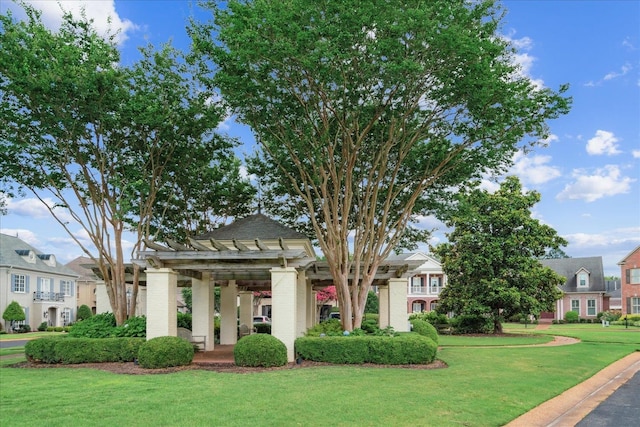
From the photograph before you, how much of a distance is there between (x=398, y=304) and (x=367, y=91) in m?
11.1

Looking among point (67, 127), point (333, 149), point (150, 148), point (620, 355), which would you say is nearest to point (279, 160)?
point (333, 149)

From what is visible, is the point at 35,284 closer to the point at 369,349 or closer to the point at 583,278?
the point at 369,349

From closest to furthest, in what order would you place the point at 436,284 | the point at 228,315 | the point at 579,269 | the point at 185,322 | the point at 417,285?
the point at 228,315
the point at 185,322
the point at 579,269
the point at 436,284
the point at 417,285

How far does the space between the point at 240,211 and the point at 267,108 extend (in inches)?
543

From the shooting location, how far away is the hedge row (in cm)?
1872

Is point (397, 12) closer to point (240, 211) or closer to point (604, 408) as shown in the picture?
point (604, 408)

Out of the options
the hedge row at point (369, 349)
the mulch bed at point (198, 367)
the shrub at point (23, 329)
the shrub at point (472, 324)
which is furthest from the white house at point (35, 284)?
the hedge row at point (369, 349)

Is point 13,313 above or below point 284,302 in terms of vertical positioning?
below

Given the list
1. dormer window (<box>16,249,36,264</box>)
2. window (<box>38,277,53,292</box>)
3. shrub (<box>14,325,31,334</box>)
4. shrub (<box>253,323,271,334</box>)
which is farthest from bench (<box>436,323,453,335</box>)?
dormer window (<box>16,249,36,264</box>)

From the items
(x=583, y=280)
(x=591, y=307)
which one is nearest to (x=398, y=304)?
(x=591, y=307)

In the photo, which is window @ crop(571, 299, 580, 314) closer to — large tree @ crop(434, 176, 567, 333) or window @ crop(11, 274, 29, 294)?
large tree @ crop(434, 176, 567, 333)

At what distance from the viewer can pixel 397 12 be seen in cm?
1659

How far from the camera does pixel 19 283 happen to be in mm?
50344

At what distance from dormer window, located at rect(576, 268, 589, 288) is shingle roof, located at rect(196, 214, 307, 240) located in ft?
152
